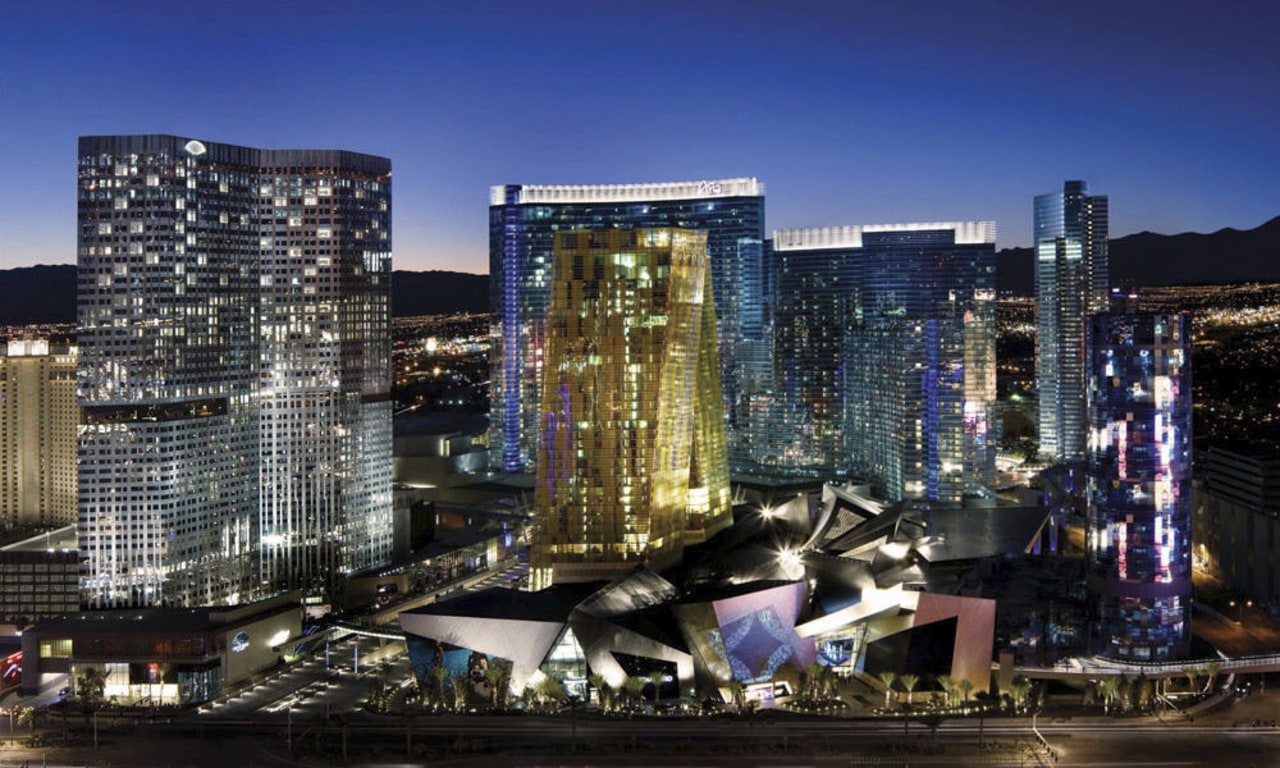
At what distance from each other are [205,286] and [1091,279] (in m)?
124

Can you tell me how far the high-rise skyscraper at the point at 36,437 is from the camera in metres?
114

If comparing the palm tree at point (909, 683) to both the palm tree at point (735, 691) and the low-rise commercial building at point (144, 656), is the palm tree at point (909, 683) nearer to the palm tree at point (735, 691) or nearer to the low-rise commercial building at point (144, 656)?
the palm tree at point (735, 691)

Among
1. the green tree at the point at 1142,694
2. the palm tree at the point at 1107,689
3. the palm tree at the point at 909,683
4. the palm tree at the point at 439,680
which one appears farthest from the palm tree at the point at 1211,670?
the palm tree at the point at 439,680

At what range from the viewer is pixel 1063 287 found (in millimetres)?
169500

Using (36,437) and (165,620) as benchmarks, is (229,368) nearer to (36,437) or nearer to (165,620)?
(165,620)

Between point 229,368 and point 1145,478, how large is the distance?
2234 inches

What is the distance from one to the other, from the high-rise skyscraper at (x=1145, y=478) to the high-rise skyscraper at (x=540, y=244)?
2887 inches

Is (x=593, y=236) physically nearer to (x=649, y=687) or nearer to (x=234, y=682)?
(x=649, y=687)

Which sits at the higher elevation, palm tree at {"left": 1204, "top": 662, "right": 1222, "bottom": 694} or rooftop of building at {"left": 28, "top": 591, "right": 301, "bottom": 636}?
rooftop of building at {"left": 28, "top": 591, "right": 301, "bottom": 636}

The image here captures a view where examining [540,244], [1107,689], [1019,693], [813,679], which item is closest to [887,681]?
[813,679]

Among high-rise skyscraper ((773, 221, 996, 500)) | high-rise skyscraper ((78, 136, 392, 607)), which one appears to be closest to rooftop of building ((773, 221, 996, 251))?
high-rise skyscraper ((773, 221, 996, 500))

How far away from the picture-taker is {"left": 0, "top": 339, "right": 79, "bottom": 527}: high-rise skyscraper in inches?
4481

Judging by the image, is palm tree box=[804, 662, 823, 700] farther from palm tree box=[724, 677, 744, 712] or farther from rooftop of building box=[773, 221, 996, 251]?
rooftop of building box=[773, 221, 996, 251]

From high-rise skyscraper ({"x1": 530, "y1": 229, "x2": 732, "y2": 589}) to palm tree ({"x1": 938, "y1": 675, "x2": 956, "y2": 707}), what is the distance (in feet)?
63.7
